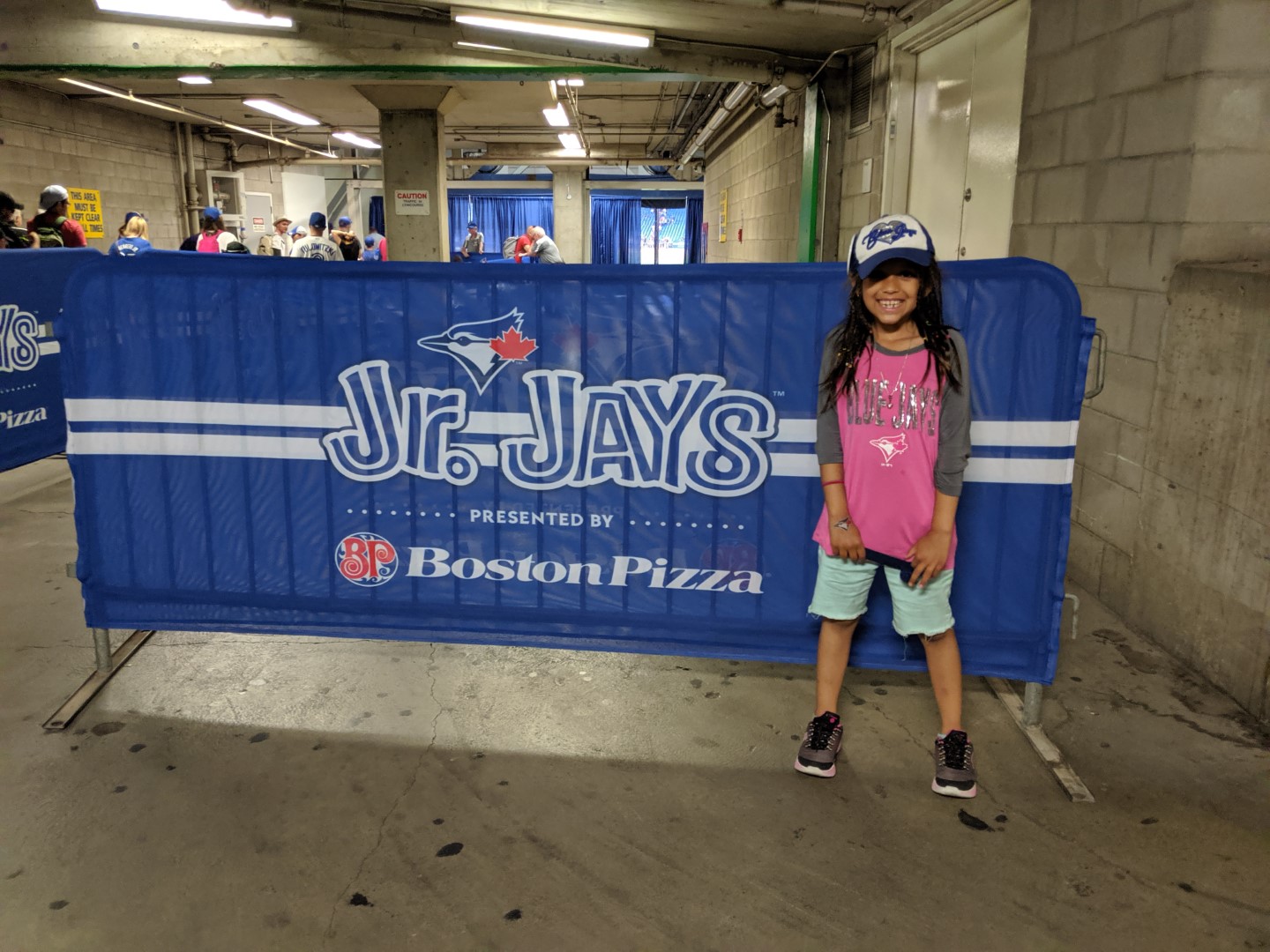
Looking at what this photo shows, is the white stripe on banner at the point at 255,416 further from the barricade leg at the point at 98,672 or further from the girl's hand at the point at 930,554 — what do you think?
the barricade leg at the point at 98,672

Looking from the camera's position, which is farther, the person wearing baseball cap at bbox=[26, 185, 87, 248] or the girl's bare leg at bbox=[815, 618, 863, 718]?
the person wearing baseball cap at bbox=[26, 185, 87, 248]

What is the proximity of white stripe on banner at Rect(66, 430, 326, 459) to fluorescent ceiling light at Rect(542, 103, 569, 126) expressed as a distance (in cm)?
1301

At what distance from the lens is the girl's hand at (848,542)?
7.93 feet

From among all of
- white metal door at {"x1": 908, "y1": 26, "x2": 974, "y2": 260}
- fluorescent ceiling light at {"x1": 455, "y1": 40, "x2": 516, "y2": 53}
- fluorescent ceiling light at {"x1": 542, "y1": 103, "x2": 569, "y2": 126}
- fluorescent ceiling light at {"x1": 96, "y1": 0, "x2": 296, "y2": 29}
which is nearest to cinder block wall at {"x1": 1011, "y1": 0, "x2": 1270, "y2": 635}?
white metal door at {"x1": 908, "y1": 26, "x2": 974, "y2": 260}

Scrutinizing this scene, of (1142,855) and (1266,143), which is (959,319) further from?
(1266,143)

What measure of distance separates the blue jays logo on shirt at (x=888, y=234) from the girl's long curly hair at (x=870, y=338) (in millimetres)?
92

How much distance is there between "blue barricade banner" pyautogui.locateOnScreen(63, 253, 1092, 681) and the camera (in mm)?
2596

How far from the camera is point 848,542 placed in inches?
95.2

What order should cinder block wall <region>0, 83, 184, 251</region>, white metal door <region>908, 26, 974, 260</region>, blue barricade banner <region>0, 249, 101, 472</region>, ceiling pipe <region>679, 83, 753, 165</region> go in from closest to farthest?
1. blue barricade banner <region>0, 249, 101, 472</region>
2. white metal door <region>908, 26, 974, 260</region>
3. ceiling pipe <region>679, 83, 753, 165</region>
4. cinder block wall <region>0, 83, 184, 251</region>

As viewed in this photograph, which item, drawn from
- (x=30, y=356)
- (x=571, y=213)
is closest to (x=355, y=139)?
(x=571, y=213)

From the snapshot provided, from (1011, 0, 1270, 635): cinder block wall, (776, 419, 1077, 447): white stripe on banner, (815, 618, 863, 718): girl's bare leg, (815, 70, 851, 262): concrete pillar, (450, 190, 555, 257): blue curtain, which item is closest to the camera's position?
(776, 419, 1077, 447): white stripe on banner

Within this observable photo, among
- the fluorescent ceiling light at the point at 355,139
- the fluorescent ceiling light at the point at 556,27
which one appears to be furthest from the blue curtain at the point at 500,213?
the fluorescent ceiling light at the point at 556,27

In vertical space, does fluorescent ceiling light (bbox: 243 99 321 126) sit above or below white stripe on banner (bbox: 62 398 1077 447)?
above

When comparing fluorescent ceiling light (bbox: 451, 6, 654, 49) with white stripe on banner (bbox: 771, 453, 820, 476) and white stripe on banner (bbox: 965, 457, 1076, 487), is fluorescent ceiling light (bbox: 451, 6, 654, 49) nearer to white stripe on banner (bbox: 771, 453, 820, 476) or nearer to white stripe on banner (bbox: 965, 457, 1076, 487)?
white stripe on banner (bbox: 771, 453, 820, 476)
